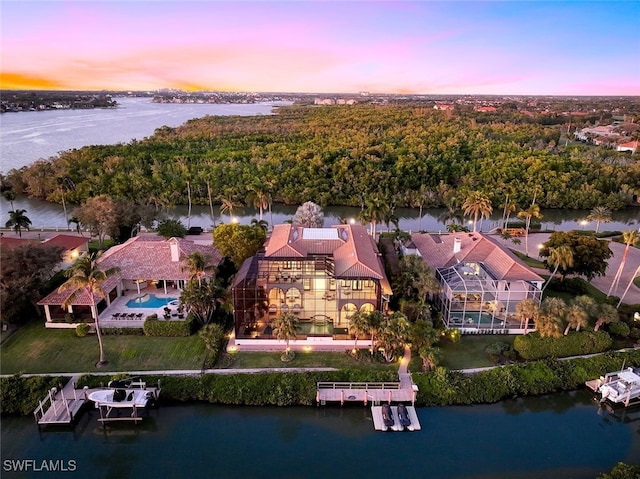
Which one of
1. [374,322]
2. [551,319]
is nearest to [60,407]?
[374,322]

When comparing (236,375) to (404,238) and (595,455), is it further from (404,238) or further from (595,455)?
(404,238)

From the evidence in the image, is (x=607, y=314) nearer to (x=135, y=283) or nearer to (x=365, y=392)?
(x=365, y=392)

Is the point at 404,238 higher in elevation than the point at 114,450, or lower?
higher

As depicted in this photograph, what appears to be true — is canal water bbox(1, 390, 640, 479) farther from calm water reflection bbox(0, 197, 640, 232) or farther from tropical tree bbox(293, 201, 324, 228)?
calm water reflection bbox(0, 197, 640, 232)

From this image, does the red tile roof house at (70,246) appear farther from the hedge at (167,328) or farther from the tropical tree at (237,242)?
the hedge at (167,328)

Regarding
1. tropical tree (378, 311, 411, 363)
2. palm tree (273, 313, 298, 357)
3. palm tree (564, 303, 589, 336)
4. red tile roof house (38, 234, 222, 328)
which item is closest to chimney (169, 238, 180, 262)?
red tile roof house (38, 234, 222, 328)

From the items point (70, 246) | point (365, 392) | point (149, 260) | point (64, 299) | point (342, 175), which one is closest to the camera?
point (365, 392)

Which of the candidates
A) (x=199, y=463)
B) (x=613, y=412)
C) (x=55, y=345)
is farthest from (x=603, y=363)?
(x=55, y=345)
